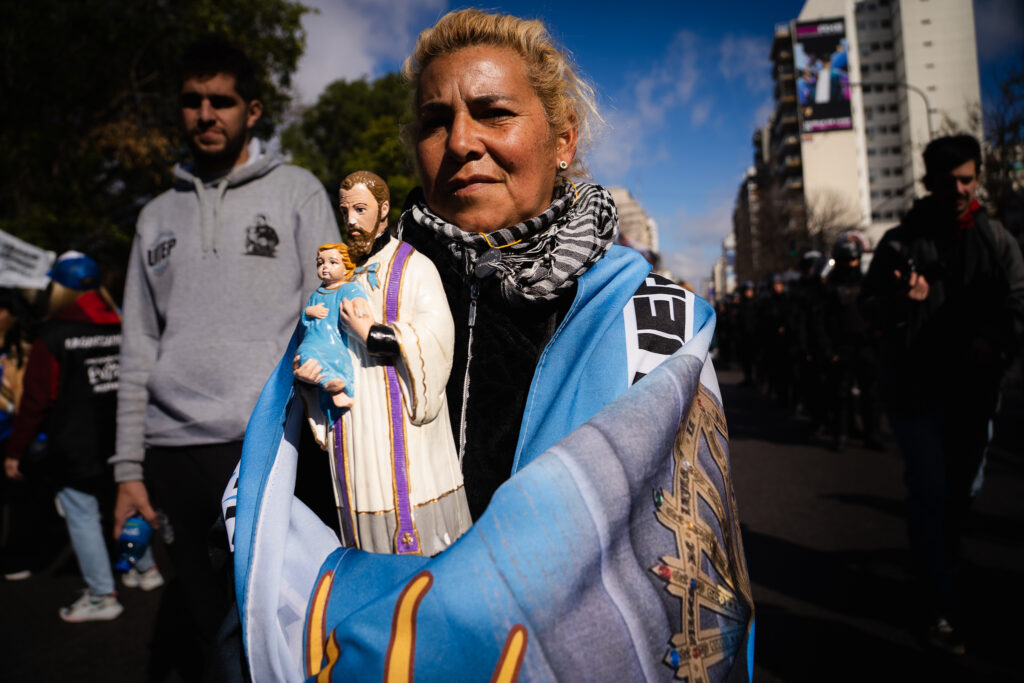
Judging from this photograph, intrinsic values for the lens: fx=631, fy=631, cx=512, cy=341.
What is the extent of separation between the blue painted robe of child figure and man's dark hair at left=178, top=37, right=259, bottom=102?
146cm

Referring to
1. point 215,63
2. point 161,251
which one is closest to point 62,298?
point 161,251

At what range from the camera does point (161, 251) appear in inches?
86.8

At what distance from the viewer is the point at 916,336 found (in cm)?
344

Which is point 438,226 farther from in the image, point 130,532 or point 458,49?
point 130,532

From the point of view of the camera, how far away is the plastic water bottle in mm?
1913

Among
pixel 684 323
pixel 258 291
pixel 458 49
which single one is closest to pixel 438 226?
pixel 458 49

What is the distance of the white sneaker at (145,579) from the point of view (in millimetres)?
4934

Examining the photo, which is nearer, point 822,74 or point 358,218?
point 358,218

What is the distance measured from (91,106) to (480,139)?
1379 centimetres

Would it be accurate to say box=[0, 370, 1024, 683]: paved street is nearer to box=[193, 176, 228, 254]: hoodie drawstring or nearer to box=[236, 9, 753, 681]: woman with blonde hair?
box=[236, 9, 753, 681]: woman with blonde hair

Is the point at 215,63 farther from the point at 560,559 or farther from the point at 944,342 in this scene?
the point at 944,342

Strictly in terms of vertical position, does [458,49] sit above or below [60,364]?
above

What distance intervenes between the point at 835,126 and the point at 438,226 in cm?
7927

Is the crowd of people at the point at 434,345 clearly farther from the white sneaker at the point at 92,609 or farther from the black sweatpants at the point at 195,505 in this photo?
the white sneaker at the point at 92,609
